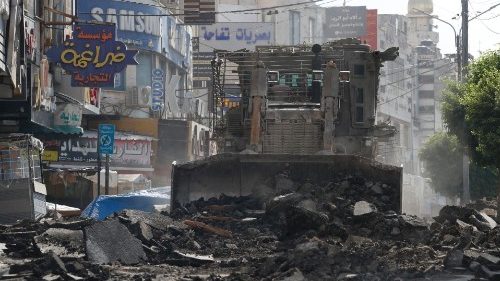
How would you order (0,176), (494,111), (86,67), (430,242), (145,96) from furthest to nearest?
(145,96) < (86,67) < (0,176) < (494,111) < (430,242)

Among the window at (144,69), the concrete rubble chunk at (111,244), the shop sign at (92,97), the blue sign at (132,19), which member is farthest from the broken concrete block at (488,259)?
the window at (144,69)

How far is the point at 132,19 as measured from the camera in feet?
192

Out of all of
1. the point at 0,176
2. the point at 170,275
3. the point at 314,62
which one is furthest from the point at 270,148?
the point at 0,176

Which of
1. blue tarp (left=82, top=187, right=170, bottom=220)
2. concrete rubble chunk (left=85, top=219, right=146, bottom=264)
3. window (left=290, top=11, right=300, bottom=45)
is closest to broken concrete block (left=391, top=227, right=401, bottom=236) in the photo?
concrete rubble chunk (left=85, top=219, right=146, bottom=264)

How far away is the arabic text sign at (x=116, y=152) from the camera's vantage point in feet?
165

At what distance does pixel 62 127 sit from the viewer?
3488 centimetres

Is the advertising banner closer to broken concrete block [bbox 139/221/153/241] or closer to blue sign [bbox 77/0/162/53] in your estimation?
blue sign [bbox 77/0/162/53]

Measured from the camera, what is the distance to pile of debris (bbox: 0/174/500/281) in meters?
13.2

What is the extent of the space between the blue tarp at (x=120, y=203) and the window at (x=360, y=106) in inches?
283

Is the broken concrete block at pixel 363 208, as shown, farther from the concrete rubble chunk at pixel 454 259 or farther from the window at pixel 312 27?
the window at pixel 312 27

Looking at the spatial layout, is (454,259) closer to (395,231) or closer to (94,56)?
(395,231)

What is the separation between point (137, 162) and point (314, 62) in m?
32.9

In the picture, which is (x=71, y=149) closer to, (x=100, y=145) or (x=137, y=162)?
(x=137, y=162)

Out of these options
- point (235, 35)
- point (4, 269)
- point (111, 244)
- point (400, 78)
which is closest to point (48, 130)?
point (111, 244)
